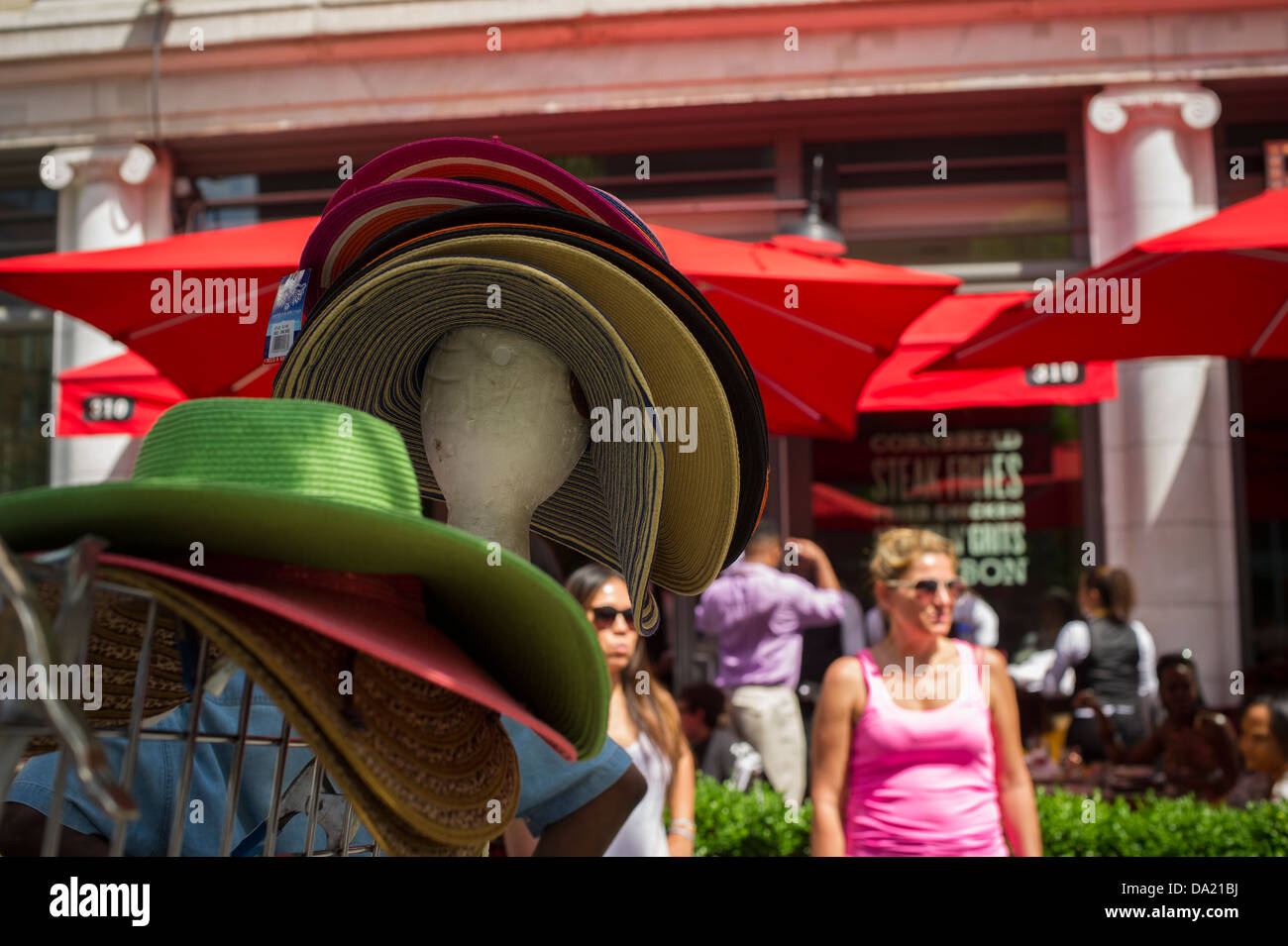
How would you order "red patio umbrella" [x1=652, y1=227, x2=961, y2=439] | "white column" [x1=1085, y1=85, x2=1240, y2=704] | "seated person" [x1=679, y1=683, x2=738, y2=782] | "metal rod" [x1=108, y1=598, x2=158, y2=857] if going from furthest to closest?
"white column" [x1=1085, y1=85, x2=1240, y2=704] < "seated person" [x1=679, y1=683, x2=738, y2=782] < "red patio umbrella" [x1=652, y1=227, x2=961, y2=439] < "metal rod" [x1=108, y1=598, x2=158, y2=857]

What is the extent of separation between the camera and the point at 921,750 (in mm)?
3707

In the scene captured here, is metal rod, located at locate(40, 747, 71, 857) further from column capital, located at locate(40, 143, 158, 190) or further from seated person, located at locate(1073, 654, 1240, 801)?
column capital, located at locate(40, 143, 158, 190)

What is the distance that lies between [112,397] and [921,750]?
14.4 feet

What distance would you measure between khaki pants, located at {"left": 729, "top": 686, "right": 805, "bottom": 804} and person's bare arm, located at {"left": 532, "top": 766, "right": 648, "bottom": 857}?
5293 millimetres

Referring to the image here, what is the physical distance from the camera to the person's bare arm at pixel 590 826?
130 centimetres

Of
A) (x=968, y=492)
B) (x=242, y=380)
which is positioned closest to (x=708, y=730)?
(x=242, y=380)

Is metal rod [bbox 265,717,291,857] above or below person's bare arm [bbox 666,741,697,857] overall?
above

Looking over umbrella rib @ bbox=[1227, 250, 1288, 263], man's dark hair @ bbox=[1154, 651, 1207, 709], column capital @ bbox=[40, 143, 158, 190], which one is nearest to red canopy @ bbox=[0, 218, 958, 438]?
umbrella rib @ bbox=[1227, 250, 1288, 263]

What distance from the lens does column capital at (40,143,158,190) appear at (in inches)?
336

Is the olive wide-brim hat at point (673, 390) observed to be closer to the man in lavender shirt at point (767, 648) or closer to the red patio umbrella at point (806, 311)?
the red patio umbrella at point (806, 311)

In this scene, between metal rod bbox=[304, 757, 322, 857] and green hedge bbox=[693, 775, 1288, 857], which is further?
green hedge bbox=[693, 775, 1288, 857]

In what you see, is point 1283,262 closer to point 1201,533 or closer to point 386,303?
point 1201,533

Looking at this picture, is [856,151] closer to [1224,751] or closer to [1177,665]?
[1177,665]

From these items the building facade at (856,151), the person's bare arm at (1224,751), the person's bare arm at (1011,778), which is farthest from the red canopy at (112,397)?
the person's bare arm at (1224,751)
